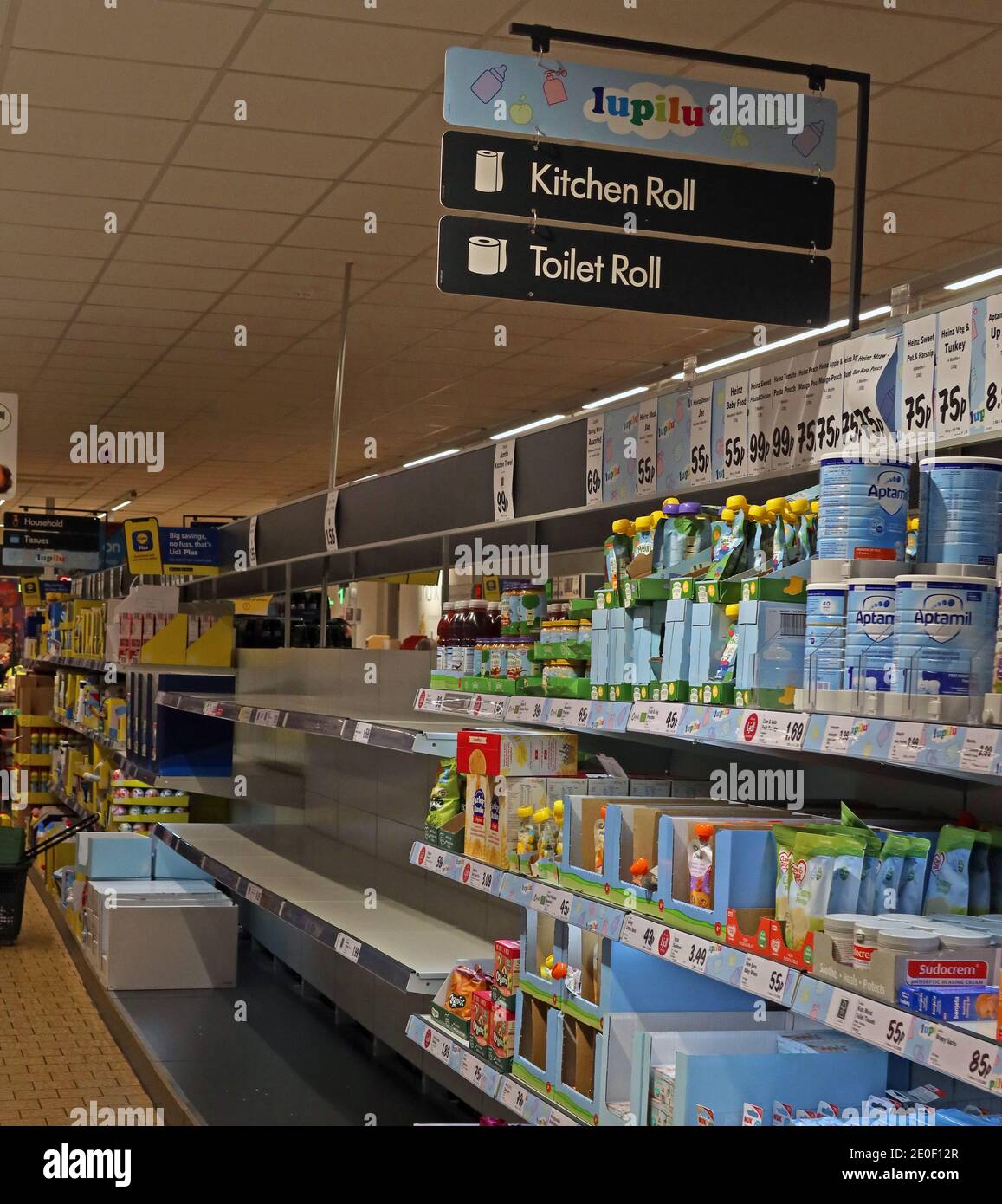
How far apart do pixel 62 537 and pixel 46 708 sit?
12.1ft

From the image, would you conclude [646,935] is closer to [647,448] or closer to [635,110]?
[647,448]

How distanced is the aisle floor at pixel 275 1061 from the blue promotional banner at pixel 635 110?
290 centimetres

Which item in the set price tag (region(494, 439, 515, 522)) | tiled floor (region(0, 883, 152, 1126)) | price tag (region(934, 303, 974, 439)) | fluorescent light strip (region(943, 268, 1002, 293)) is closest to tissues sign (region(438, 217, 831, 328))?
price tag (region(934, 303, 974, 439))

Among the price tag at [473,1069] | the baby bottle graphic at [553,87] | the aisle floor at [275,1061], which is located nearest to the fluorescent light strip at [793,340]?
the aisle floor at [275,1061]

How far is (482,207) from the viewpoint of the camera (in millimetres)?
3123

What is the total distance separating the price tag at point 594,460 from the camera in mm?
3654

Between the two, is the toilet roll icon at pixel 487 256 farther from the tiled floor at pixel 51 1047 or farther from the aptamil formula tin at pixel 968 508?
the tiled floor at pixel 51 1047

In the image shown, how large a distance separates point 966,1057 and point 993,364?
1.11m

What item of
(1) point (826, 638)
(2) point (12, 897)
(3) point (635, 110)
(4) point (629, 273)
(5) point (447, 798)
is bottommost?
(2) point (12, 897)

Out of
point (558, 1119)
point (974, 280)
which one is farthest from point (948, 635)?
point (974, 280)

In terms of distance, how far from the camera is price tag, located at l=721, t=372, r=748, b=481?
2967 mm

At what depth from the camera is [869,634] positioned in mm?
1952

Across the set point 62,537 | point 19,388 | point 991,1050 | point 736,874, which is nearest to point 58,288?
point 19,388

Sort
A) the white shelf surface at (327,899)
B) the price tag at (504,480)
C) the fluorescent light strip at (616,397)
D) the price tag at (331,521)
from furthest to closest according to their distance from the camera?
the fluorescent light strip at (616,397)
the price tag at (331,521)
the price tag at (504,480)
the white shelf surface at (327,899)
